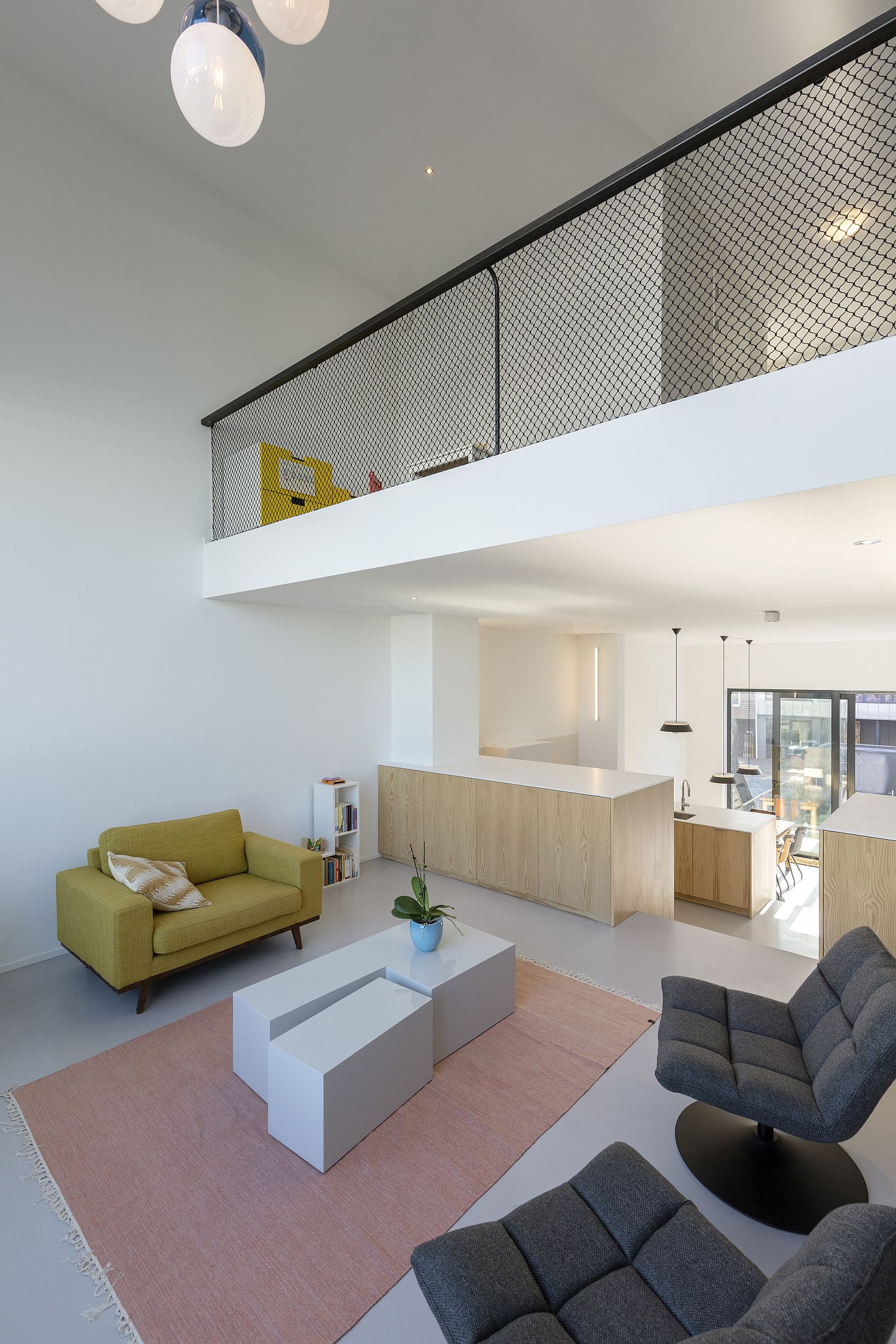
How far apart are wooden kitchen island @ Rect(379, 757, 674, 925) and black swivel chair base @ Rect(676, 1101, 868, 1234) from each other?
6.41ft

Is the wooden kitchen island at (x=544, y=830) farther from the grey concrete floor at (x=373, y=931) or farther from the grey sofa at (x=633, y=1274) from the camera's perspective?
the grey sofa at (x=633, y=1274)

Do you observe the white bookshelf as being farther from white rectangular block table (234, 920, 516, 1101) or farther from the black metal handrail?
the black metal handrail

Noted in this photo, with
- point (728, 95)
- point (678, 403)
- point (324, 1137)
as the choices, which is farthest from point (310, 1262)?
point (728, 95)

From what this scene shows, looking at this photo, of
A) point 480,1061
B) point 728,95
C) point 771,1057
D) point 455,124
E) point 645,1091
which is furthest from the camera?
point 455,124

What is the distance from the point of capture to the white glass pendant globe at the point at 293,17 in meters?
1.46

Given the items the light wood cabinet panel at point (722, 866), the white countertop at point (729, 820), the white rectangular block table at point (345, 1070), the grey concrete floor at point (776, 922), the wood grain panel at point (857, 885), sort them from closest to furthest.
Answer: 1. the white rectangular block table at point (345, 1070)
2. the wood grain panel at point (857, 885)
3. the grey concrete floor at point (776, 922)
4. the light wood cabinet panel at point (722, 866)
5. the white countertop at point (729, 820)

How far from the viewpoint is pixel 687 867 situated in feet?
22.8

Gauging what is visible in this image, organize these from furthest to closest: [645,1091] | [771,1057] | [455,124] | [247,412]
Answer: [247,412] → [455,124] → [645,1091] → [771,1057]

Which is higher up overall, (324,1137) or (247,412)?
(247,412)

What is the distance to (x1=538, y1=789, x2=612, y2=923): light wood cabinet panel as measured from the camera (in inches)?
168

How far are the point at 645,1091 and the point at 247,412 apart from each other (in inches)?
199

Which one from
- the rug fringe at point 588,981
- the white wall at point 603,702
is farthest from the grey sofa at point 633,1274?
the white wall at point 603,702

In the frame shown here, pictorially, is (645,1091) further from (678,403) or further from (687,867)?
Result: (687,867)

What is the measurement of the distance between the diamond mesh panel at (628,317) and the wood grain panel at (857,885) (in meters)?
2.48
